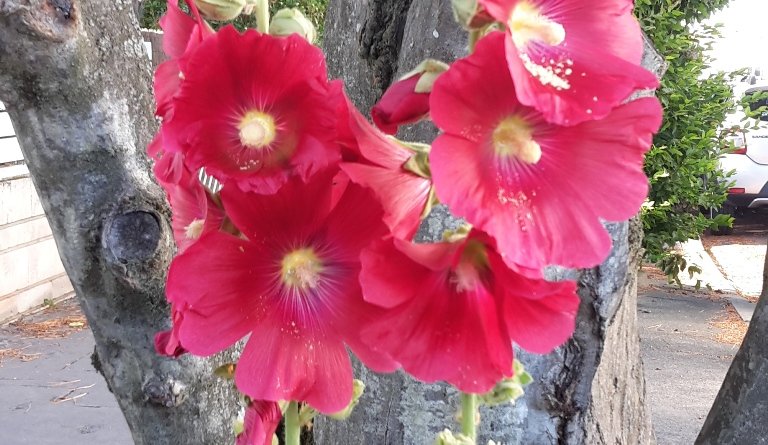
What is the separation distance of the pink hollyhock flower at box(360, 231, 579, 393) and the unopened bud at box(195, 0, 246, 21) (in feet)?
0.96

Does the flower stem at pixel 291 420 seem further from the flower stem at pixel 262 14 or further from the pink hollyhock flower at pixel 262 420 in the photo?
the flower stem at pixel 262 14

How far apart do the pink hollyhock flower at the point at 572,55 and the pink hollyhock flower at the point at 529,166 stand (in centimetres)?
3

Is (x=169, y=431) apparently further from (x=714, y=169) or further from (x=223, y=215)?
(x=714, y=169)

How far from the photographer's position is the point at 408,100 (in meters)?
0.62

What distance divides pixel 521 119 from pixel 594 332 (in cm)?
90

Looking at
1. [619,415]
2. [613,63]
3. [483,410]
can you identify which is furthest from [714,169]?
[613,63]

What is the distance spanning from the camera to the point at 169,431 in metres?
1.50

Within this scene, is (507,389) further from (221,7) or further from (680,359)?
(680,359)

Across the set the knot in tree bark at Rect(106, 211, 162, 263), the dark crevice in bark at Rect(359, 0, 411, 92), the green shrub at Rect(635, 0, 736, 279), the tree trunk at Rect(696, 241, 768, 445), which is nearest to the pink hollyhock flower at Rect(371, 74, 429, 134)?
the knot in tree bark at Rect(106, 211, 162, 263)

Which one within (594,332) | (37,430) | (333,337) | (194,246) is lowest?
(37,430)

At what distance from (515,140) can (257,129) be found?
7.5 inches

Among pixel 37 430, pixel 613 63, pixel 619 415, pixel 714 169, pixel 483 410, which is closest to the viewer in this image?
pixel 613 63

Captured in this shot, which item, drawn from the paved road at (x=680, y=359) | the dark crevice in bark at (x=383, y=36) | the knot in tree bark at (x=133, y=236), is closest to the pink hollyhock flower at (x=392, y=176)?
the knot in tree bark at (x=133, y=236)

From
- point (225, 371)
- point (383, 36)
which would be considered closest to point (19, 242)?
point (383, 36)
